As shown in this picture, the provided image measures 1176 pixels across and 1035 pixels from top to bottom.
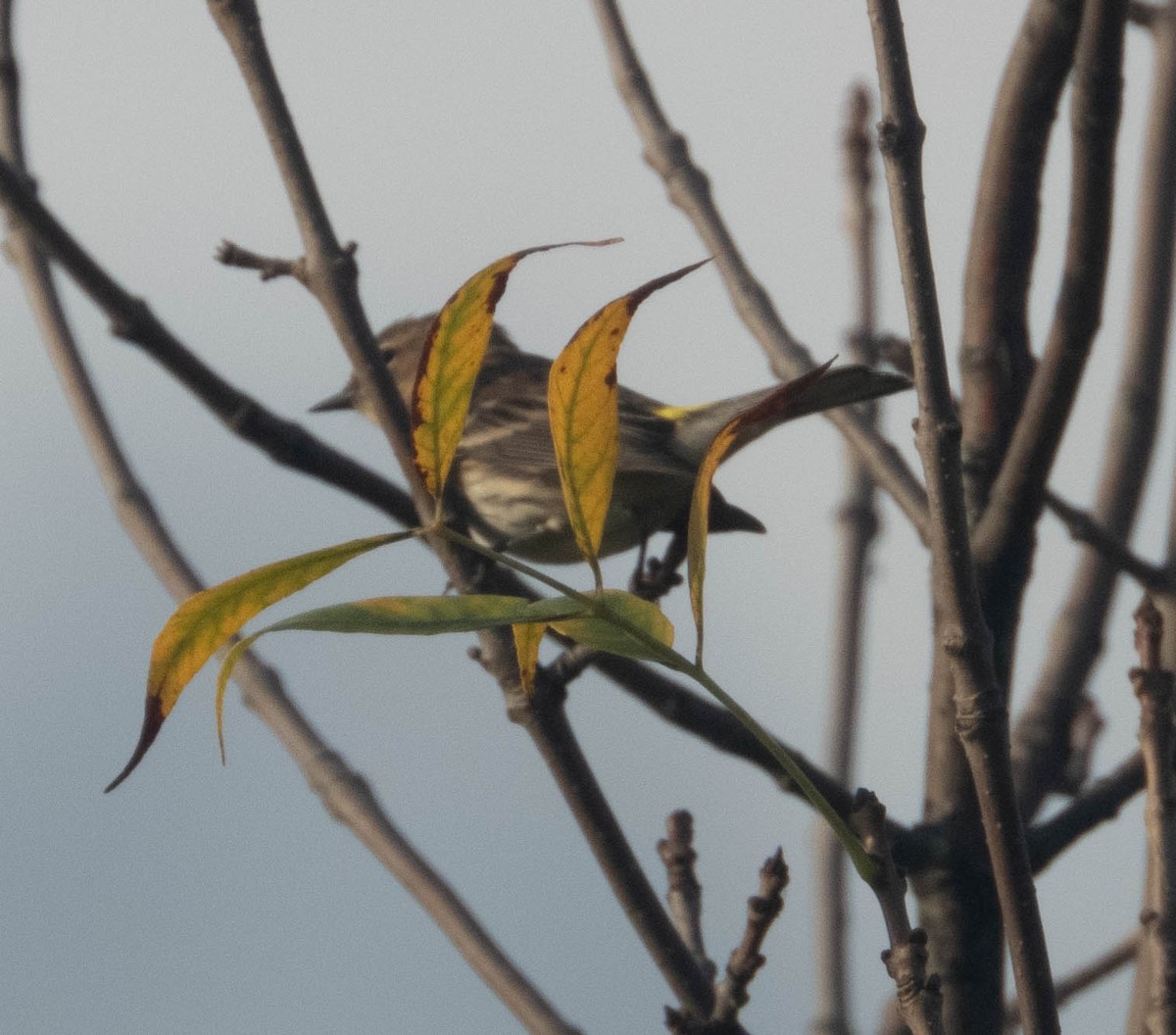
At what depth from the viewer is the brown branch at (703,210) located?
3.89 metres

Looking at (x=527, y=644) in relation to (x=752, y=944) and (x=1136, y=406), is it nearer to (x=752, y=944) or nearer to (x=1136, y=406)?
(x=752, y=944)

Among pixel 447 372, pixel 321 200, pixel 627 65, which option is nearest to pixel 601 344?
pixel 447 372

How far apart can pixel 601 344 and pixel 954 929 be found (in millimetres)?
1933

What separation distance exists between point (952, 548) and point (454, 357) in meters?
0.51

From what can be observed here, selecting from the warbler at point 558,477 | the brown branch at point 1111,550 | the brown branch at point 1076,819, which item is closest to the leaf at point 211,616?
the brown branch at point 1076,819

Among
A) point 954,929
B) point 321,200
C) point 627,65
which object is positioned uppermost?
point 627,65

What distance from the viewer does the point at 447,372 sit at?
Result: 4.57ft

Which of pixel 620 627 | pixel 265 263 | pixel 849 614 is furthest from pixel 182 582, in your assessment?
pixel 620 627

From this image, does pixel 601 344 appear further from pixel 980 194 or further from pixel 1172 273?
pixel 1172 273

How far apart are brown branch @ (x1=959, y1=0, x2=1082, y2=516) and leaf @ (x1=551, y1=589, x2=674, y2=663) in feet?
6.66

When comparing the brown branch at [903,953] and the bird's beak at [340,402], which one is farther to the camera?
the bird's beak at [340,402]

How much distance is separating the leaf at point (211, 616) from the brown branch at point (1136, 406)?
2.82 meters

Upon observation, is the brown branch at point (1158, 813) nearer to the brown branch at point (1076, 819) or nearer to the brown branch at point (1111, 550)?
the brown branch at point (1076, 819)

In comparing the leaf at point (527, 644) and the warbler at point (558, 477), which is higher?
the warbler at point (558, 477)
